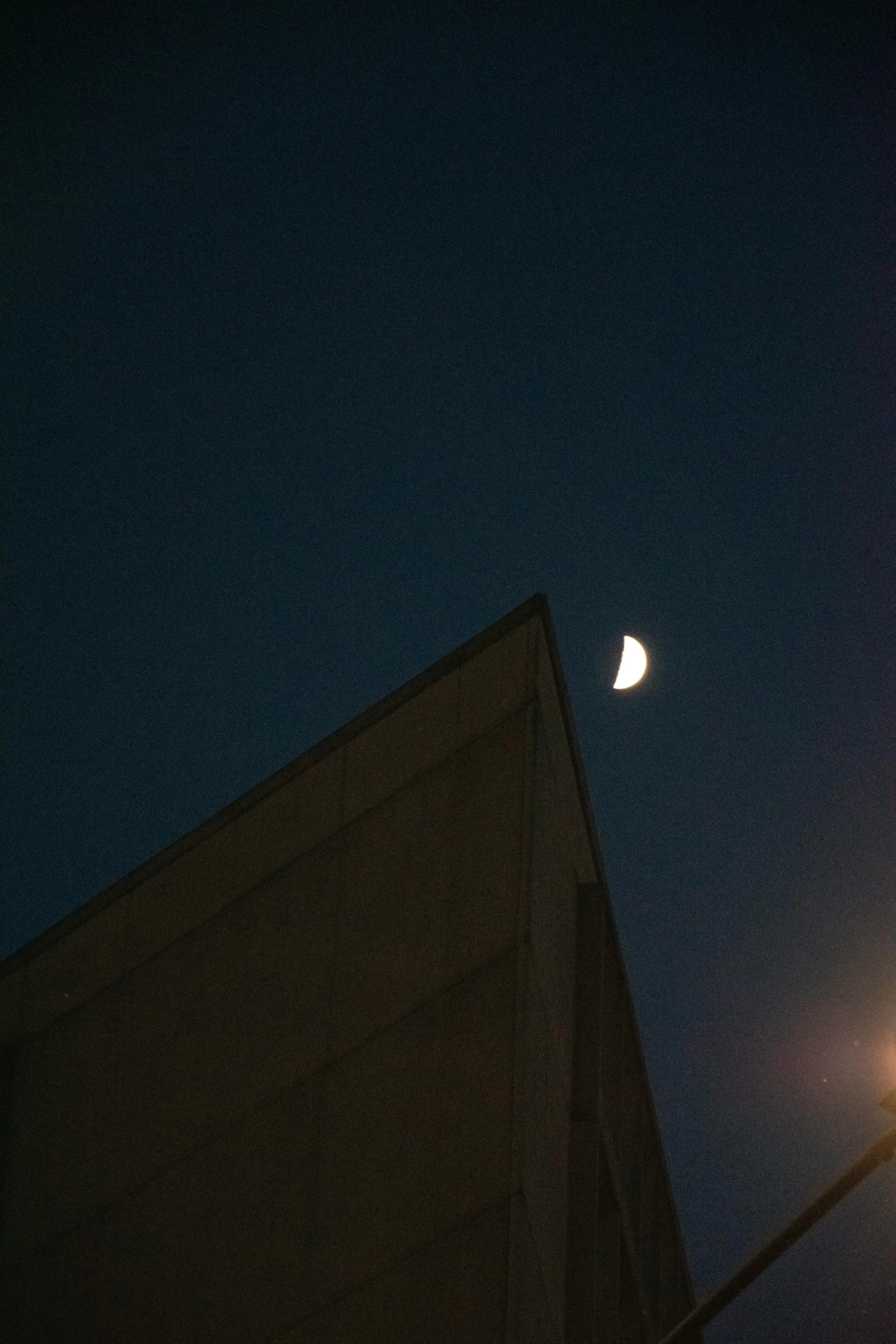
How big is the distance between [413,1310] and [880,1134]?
18.0ft

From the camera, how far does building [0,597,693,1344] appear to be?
1462cm

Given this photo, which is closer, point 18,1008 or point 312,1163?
point 312,1163

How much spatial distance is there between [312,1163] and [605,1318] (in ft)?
17.5

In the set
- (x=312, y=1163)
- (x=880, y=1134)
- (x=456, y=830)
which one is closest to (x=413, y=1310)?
(x=312, y=1163)

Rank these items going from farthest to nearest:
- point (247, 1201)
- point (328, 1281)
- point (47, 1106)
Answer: point (47, 1106) < point (247, 1201) < point (328, 1281)

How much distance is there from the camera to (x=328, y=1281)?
14.7m

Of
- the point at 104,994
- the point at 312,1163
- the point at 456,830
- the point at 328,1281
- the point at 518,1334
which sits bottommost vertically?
the point at 518,1334

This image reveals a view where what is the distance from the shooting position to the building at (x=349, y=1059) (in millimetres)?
14617

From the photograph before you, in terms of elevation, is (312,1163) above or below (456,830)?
below

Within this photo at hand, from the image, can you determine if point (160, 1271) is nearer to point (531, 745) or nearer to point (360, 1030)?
point (360, 1030)

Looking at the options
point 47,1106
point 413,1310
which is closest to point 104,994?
point 47,1106

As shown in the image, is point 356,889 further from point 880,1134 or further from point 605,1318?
point 880,1134

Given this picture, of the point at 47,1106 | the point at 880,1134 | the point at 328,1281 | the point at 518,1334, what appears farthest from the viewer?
the point at 47,1106

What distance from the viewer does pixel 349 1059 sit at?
15727 mm
